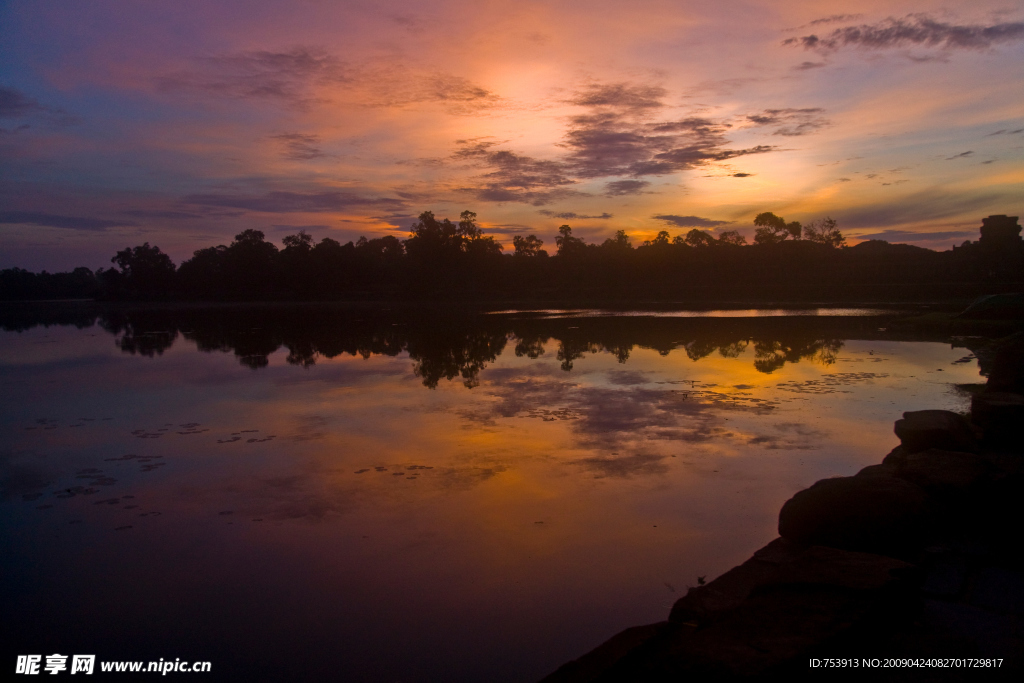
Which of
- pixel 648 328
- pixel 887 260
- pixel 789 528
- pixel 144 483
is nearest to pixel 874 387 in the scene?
pixel 789 528

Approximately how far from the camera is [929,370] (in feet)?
44.3

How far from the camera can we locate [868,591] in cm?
350

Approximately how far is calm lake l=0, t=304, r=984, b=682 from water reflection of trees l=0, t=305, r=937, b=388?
200 centimetres

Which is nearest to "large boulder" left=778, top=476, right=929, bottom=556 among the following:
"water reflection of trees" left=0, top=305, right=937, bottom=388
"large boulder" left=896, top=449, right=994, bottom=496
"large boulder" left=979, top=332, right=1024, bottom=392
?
"large boulder" left=896, top=449, right=994, bottom=496

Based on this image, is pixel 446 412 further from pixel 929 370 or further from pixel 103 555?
pixel 929 370

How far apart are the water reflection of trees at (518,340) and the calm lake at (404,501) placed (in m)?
2.00

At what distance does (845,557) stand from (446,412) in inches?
280

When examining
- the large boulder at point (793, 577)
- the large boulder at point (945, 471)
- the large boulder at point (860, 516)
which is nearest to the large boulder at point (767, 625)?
the large boulder at point (793, 577)

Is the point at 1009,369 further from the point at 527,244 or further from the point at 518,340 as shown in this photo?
the point at 527,244

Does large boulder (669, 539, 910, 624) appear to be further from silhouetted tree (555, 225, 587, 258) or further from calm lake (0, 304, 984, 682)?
silhouetted tree (555, 225, 587, 258)

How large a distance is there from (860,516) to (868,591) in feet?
4.31

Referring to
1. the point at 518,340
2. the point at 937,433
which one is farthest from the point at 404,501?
the point at 518,340

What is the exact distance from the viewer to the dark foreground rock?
3141mm

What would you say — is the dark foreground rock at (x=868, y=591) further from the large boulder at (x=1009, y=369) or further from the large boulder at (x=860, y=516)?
the large boulder at (x=1009, y=369)
